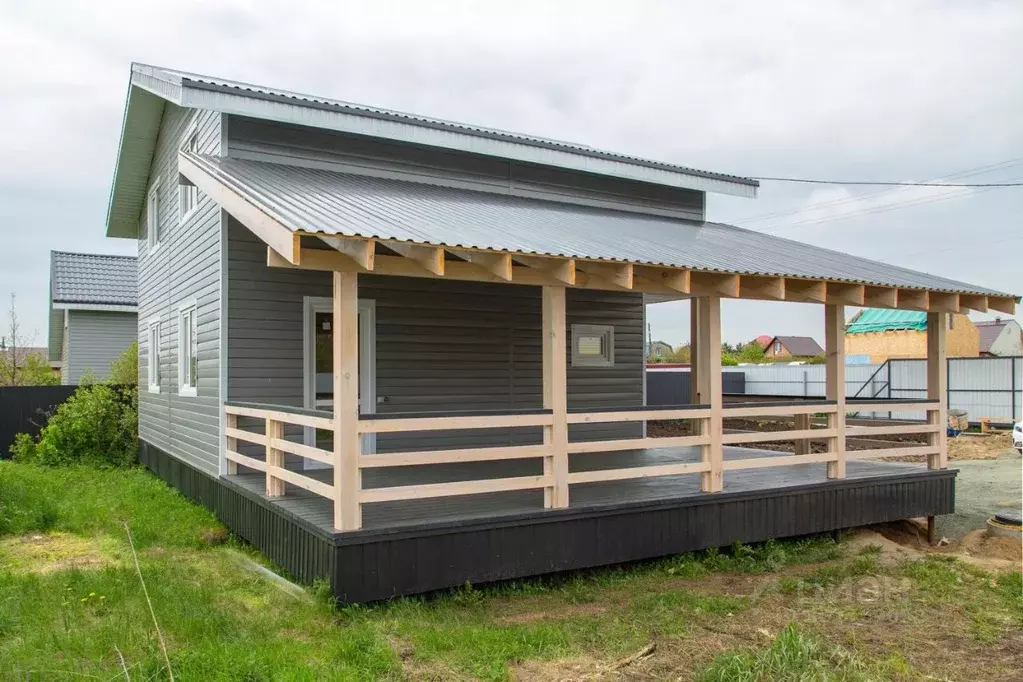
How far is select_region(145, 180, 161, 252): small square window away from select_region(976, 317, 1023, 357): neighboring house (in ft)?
101

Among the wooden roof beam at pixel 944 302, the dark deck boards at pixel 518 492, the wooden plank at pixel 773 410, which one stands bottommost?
the dark deck boards at pixel 518 492

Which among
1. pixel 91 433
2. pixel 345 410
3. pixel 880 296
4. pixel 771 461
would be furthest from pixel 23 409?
pixel 880 296

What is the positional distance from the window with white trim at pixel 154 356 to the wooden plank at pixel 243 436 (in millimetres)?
4584

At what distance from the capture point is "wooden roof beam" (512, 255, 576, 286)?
593 cm

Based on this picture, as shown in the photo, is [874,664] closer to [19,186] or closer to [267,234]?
[267,234]

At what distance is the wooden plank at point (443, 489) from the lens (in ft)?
17.9

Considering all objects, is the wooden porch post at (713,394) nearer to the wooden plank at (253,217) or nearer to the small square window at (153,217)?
the wooden plank at (253,217)

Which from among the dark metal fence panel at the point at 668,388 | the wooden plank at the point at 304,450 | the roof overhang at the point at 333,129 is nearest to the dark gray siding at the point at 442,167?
the roof overhang at the point at 333,129

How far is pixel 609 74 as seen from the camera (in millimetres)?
18672

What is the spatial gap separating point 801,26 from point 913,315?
783 inches

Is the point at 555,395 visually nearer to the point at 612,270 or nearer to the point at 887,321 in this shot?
the point at 612,270

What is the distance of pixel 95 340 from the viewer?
67.8ft

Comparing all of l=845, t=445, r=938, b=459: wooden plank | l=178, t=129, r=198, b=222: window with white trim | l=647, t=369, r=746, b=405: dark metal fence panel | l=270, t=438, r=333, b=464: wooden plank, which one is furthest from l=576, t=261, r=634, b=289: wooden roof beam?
l=647, t=369, r=746, b=405: dark metal fence panel

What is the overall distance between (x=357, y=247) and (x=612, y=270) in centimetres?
226
